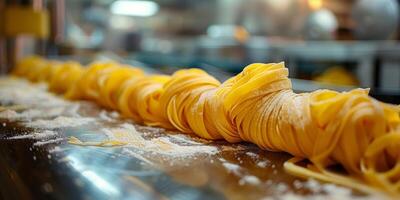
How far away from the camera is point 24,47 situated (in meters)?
3.97

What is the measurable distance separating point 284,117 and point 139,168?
13.0 inches

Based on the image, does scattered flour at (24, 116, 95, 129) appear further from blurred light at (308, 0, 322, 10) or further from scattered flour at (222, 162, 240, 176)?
blurred light at (308, 0, 322, 10)

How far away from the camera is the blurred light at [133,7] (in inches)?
299

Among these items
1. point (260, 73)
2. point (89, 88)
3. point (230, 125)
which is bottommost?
point (89, 88)

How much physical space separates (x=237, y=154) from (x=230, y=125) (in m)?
0.11

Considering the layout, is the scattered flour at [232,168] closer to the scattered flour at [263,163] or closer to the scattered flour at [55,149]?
the scattered flour at [263,163]

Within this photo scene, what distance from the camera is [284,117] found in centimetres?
90

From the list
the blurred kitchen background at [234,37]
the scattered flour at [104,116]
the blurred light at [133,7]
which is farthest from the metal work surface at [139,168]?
the blurred light at [133,7]

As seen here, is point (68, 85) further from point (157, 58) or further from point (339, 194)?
point (157, 58)

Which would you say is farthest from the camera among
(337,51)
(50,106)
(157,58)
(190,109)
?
(157,58)

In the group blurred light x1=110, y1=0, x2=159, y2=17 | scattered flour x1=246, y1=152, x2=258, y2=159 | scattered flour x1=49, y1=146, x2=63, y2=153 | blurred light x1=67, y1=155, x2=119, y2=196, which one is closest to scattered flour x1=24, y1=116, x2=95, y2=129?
scattered flour x1=49, y1=146, x2=63, y2=153

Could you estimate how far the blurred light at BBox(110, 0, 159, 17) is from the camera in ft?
25.0

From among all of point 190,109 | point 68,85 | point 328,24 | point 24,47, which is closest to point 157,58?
point 24,47

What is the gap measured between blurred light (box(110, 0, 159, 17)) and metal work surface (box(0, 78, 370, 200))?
6563 mm
